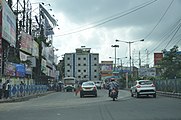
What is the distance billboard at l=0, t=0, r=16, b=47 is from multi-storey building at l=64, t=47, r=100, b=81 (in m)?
53.6

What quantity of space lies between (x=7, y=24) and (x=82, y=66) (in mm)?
60140

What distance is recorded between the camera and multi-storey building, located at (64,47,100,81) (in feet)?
306

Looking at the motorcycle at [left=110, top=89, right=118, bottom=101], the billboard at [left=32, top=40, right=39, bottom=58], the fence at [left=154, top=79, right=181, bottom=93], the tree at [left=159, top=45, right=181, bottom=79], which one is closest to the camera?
the motorcycle at [left=110, top=89, right=118, bottom=101]

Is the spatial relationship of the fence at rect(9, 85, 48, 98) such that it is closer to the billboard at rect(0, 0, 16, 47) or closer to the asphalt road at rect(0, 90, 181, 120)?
→ the billboard at rect(0, 0, 16, 47)

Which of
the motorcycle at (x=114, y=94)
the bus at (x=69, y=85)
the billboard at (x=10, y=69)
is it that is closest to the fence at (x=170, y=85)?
the motorcycle at (x=114, y=94)

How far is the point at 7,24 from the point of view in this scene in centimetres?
3481

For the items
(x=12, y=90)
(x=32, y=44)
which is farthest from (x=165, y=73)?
(x=12, y=90)

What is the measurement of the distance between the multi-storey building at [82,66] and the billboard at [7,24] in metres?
53.6

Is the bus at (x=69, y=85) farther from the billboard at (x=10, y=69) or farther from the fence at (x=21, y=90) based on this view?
the billboard at (x=10, y=69)

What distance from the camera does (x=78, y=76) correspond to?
311 feet

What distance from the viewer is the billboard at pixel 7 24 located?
32594 mm

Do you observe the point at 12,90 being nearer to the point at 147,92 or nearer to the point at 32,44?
the point at 147,92

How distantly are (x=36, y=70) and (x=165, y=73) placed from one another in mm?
23402

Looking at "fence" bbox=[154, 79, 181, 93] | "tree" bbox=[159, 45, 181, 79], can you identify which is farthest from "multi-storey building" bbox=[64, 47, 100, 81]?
"fence" bbox=[154, 79, 181, 93]
